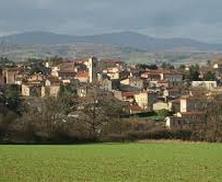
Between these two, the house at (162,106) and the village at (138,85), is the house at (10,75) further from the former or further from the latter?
the house at (162,106)

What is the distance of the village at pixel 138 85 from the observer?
103812 mm

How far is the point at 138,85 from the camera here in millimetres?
153500

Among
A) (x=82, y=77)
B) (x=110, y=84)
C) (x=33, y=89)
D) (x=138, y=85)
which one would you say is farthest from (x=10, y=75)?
(x=138, y=85)

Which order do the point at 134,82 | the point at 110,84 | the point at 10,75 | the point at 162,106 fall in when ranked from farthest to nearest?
the point at 134,82
the point at 10,75
the point at 110,84
the point at 162,106

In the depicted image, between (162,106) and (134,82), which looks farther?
(134,82)

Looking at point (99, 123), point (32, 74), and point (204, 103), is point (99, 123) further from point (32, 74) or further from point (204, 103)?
point (32, 74)

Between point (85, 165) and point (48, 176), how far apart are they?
20.5ft

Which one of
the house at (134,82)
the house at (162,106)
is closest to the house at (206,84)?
the house at (134,82)

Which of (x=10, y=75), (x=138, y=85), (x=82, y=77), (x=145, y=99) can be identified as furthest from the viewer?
(x=82, y=77)

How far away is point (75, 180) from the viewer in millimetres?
22516

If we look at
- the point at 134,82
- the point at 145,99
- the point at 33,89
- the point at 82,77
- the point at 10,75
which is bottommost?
the point at 145,99

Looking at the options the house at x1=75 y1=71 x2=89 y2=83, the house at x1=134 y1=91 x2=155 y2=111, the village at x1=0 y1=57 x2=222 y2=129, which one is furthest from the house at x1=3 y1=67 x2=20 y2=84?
the house at x1=134 y1=91 x2=155 y2=111

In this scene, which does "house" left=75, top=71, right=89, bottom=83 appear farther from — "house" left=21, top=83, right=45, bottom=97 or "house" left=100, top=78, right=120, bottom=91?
"house" left=21, top=83, right=45, bottom=97

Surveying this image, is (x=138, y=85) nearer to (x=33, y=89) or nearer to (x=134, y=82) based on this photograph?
(x=134, y=82)
